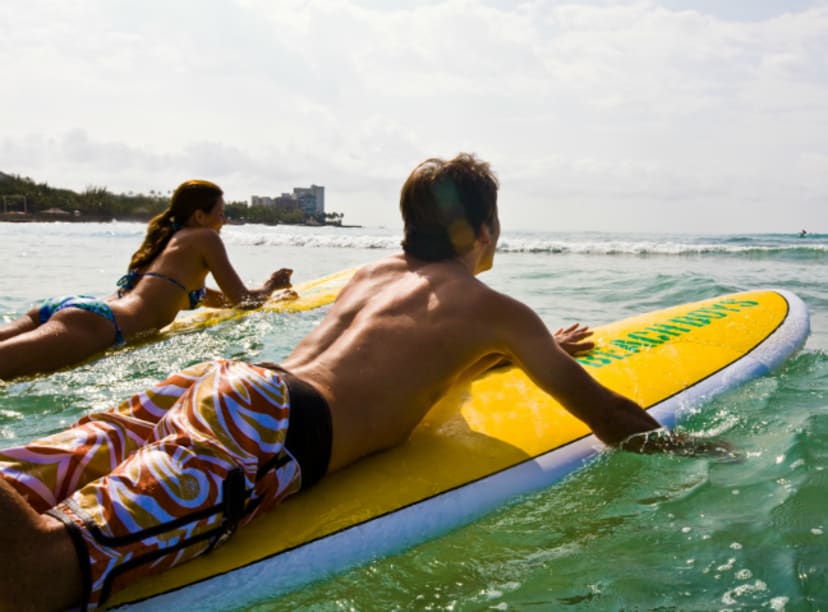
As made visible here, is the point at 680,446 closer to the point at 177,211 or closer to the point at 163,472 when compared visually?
the point at 163,472

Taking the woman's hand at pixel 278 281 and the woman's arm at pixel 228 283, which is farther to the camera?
the woman's hand at pixel 278 281

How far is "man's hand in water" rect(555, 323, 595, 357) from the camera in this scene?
11.5 feet

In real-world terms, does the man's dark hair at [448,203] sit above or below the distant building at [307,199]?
below

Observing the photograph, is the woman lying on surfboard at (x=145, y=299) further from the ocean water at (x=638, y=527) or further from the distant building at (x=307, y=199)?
the distant building at (x=307, y=199)

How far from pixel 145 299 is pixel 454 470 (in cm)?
331

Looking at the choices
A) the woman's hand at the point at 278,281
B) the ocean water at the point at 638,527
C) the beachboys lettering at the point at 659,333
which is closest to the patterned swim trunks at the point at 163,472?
the ocean water at the point at 638,527

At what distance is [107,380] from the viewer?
168 inches

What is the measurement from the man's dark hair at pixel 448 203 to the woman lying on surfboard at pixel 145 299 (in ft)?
9.20

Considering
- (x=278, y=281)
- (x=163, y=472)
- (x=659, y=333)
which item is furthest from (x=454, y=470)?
(x=278, y=281)

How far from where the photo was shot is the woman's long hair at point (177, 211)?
17.4ft

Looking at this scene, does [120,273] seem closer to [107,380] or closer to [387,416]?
[107,380]

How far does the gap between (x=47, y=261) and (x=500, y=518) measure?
502 inches

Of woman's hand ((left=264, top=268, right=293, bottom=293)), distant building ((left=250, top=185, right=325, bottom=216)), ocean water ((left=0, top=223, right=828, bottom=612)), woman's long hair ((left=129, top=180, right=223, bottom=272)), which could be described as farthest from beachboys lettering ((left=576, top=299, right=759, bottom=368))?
distant building ((left=250, top=185, right=325, bottom=216))

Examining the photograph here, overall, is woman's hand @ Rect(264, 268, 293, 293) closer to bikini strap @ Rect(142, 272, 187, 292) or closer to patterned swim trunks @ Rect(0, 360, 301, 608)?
bikini strap @ Rect(142, 272, 187, 292)
